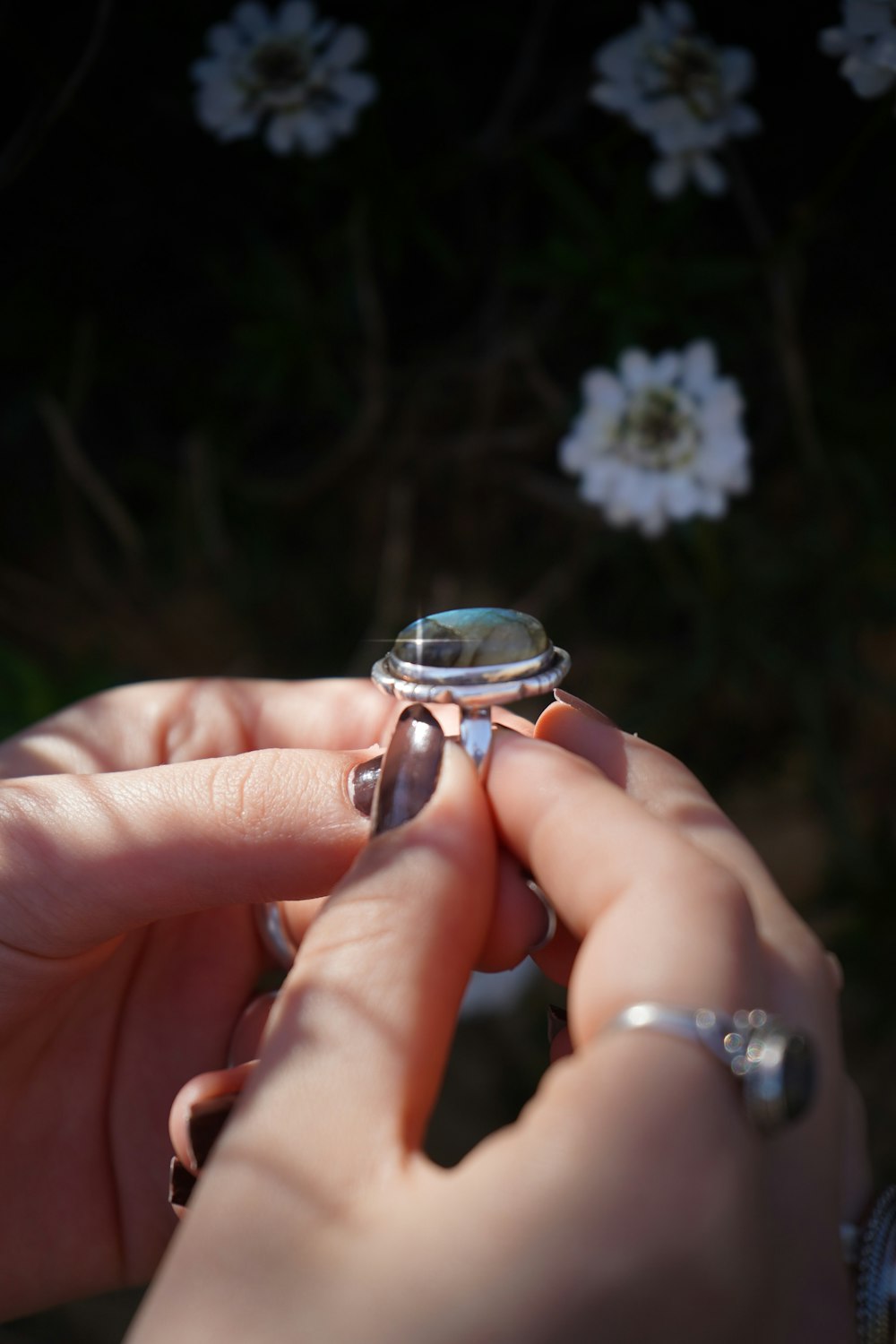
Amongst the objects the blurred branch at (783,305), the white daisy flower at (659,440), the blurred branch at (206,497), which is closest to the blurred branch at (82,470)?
the blurred branch at (206,497)

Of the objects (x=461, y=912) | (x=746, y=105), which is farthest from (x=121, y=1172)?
(x=746, y=105)

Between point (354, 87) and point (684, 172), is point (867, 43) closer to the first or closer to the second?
point (684, 172)

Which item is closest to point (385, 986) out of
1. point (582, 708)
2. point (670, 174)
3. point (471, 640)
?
point (471, 640)

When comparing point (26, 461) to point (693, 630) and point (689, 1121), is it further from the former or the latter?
point (689, 1121)

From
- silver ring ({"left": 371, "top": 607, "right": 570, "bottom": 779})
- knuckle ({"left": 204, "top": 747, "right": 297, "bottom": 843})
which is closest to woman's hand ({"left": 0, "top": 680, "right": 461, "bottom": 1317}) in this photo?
knuckle ({"left": 204, "top": 747, "right": 297, "bottom": 843})

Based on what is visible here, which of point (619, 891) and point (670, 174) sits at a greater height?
point (670, 174)

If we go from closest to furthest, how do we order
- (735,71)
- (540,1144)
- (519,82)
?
1. (540,1144)
2. (735,71)
3. (519,82)

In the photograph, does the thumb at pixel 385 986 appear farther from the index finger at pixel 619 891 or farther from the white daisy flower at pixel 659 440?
the white daisy flower at pixel 659 440
